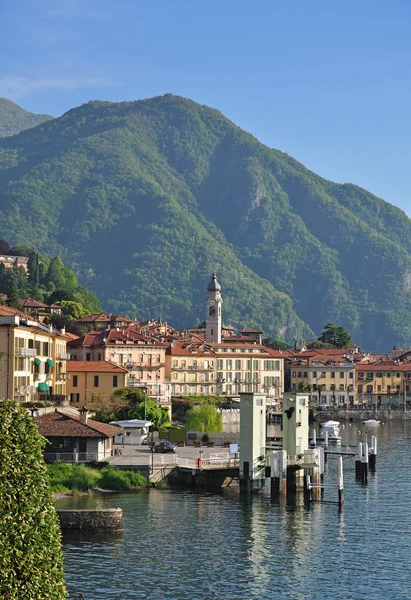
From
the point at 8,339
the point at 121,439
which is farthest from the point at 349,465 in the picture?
the point at 8,339

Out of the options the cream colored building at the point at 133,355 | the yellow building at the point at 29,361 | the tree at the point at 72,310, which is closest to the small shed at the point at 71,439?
the yellow building at the point at 29,361

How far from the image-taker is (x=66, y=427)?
7156 centimetres

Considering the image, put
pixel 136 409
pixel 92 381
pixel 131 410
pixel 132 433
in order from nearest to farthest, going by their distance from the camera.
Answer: pixel 132 433
pixel 131 410
pixel 136 409
pixel 92 381

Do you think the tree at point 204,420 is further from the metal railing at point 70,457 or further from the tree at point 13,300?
the tree at point 13,300

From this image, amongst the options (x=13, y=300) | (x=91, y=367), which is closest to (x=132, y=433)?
(x=91, y=367)

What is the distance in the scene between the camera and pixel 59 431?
70938 millimetres

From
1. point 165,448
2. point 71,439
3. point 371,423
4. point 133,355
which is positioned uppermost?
point 133,355

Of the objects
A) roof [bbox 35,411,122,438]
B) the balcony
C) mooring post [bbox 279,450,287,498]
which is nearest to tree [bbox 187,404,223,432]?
the balcony

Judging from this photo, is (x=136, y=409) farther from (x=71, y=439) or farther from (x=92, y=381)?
(x=71, y=439)

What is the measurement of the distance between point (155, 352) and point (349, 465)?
63.3m

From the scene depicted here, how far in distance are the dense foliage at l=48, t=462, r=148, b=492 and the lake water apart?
186cm

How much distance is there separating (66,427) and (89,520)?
19.4 meters

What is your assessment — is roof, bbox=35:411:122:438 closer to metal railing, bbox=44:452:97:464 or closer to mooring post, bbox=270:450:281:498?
metal railing, bbox=44:452:97:464

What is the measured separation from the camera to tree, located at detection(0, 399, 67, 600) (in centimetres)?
2244
